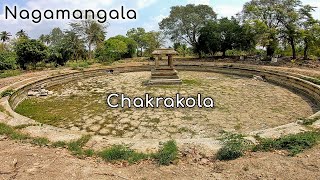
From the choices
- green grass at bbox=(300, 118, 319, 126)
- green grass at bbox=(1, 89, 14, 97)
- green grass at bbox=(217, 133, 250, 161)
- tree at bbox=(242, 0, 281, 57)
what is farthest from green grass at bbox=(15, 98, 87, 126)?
tree at bbox=(242, 0, 281, 57)

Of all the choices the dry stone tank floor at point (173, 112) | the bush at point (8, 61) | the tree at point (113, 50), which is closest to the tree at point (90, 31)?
the tree at point (113, 50)

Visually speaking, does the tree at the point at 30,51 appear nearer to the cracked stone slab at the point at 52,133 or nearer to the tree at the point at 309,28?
the cracked stone slab at the point at 52,133

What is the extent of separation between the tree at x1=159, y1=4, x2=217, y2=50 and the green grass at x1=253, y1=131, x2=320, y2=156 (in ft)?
67.5

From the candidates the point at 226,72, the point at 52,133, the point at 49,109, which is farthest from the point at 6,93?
the point at 226,72

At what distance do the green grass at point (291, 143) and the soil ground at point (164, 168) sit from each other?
161mm

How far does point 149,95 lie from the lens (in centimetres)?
1088

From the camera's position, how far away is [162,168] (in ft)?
13.8

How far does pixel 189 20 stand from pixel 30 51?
46.6 feet

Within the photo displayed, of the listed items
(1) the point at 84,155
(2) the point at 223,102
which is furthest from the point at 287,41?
(1) the point at 84,155

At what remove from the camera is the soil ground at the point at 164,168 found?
3.84 metres

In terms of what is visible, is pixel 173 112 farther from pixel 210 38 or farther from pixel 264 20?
pixel 210 38

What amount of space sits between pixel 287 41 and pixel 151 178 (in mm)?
18272

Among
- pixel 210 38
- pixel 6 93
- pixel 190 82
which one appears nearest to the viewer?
pixel 6 93

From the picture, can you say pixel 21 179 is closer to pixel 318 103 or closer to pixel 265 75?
pixel 318 103
